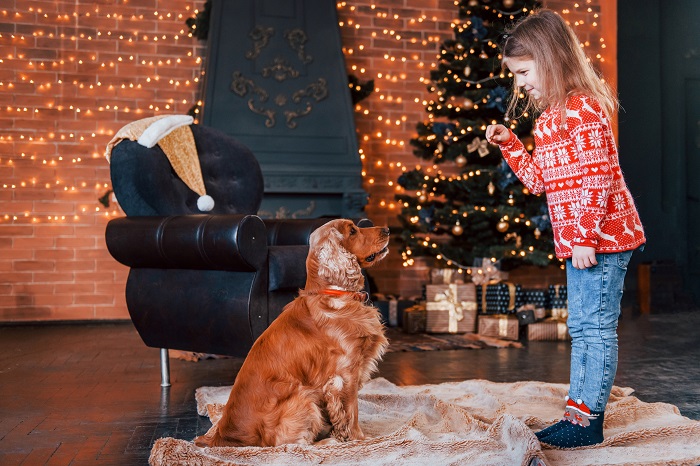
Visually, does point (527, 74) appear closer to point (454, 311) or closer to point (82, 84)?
point (454, 311)

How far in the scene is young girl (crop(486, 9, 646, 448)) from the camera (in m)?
2.23

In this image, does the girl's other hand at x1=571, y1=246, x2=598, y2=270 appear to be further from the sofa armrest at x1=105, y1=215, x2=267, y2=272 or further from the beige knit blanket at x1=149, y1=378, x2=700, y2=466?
Result: the sofa armrest at x1=105, y1=215, x2=267, y2=272

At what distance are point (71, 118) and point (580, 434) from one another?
490 centimetres

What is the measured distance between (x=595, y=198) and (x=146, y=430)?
1.78 metres

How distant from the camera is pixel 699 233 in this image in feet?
23.0

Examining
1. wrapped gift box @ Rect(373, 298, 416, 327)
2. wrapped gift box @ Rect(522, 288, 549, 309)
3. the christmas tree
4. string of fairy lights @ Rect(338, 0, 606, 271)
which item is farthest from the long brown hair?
string of fairy lights @ Rect(338, 0, 606, 271)

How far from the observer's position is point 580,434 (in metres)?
2.36

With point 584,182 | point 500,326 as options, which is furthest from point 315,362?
point 500,326

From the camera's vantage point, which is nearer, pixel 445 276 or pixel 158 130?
pixel 158 130

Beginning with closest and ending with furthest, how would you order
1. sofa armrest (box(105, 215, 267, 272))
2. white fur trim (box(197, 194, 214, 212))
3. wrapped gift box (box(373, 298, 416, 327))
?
1. sofa armrest (box(105, 215, 267, 272))
2. white fur trim (box(197, 194, 214, 212))
3. wrapped gift box (box(373, 298, 416, 327))

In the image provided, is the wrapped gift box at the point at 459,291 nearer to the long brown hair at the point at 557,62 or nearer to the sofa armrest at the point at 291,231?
Result: the sofa armrest at the point at 291,231

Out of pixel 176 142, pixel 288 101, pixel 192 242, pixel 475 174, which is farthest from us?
pixel 288 101

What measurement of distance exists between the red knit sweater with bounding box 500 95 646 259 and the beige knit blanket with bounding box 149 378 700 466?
2.03 feet

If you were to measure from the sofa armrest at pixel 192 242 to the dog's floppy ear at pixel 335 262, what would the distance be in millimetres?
622
